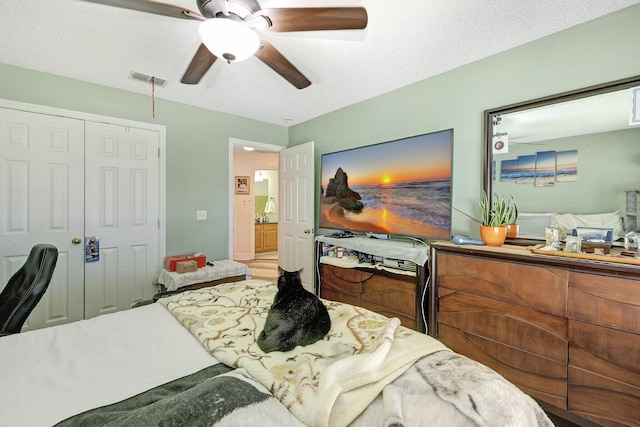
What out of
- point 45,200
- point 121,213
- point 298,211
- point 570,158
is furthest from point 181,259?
point 570,158

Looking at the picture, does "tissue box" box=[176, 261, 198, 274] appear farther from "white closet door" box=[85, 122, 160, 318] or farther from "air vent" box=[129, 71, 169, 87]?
"air vent" box=[129, 71, 169, 87]

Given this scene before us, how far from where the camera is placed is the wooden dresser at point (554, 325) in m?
1.41

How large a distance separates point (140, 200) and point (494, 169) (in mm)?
3491

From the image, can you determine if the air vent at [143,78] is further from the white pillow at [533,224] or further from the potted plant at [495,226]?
the white pillow at [533,224]

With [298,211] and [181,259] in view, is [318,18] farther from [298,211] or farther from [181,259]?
[181,259]

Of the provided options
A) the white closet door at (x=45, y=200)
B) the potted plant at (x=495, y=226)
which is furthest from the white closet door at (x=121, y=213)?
the potted plant at (x=495, y=226)

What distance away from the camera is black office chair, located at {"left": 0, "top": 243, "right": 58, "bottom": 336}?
4.85 feet

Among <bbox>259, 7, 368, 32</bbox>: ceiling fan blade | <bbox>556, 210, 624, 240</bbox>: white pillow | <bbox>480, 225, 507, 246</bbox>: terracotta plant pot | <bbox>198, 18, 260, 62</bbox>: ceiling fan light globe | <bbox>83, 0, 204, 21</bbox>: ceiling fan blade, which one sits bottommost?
<bbox>480, 225, 507, 246</bbox>: terracotta plant pot

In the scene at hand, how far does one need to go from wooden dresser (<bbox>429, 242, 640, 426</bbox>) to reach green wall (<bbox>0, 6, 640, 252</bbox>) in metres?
0.64

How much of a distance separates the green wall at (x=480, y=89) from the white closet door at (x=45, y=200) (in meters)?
2.88

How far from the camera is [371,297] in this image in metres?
2.64

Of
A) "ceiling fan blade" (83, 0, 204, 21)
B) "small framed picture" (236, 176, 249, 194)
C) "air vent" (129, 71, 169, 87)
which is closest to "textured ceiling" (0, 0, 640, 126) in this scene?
"air vent" (129, 71, 169, 87)

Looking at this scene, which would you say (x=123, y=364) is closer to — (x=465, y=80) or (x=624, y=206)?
(x=624, y=206)

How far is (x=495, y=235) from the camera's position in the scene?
1.97m
